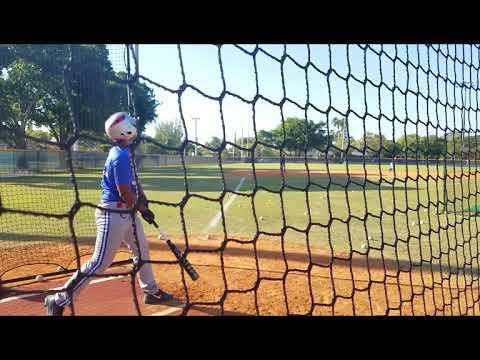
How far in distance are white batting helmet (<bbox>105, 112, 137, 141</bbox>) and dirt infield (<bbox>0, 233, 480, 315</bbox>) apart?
3.39 ft

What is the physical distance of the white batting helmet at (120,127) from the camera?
8.95 feet

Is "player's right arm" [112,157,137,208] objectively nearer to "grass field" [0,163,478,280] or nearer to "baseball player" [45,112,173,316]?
"baseball player" [45,112,173,316]

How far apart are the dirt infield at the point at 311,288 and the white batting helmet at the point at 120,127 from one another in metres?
1.03

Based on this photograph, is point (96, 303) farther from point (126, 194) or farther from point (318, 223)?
point (318, 223)

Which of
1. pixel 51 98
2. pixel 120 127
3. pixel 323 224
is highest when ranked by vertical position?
pixel 51 98

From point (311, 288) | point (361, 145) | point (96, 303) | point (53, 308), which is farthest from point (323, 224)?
point (53, 308)

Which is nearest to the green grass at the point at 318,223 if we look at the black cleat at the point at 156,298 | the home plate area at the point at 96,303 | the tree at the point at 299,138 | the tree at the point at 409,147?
the tree at the point at 409,147

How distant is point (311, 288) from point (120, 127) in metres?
2.20

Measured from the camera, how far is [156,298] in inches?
141

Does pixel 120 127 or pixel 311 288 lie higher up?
pixel 120 127

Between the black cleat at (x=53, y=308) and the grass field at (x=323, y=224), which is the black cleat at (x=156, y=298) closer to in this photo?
the black cleat at (x=53, y=308)
